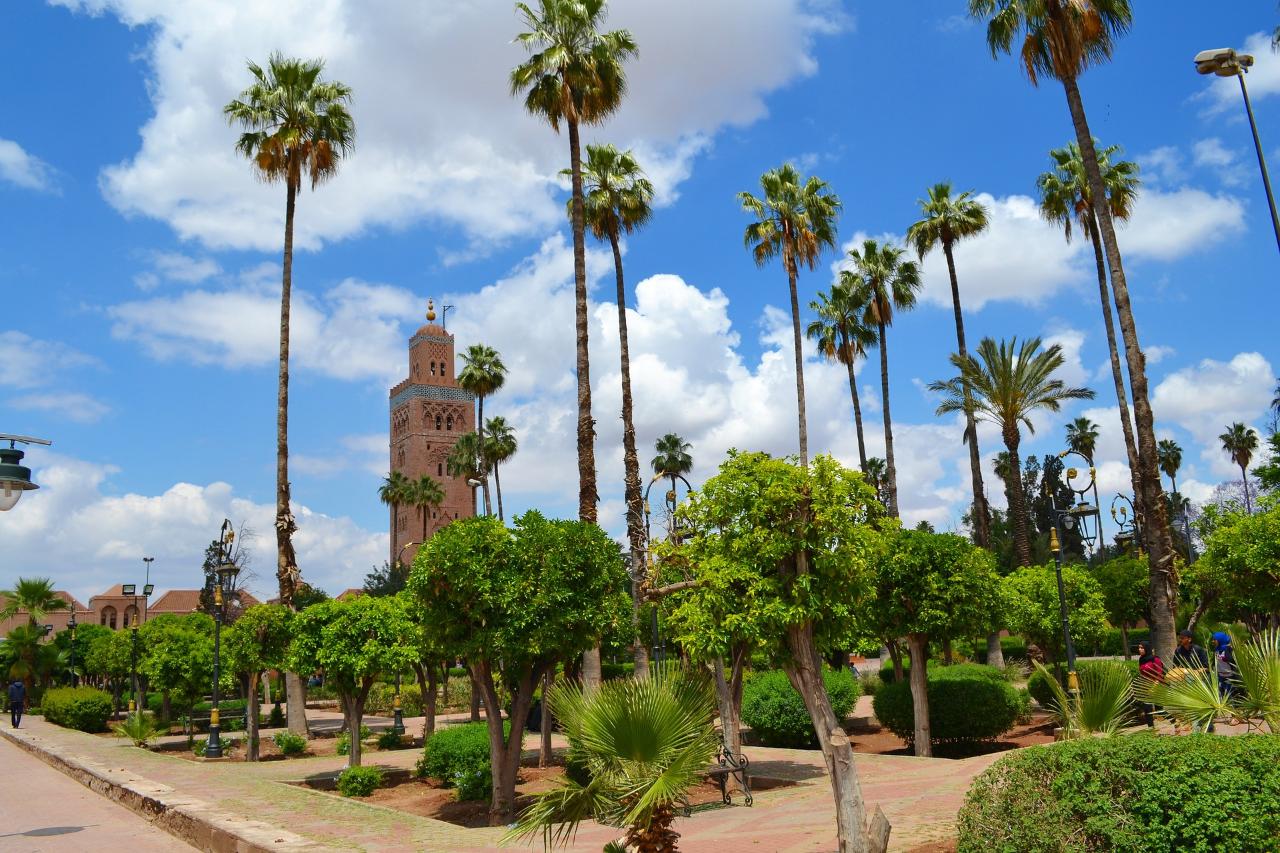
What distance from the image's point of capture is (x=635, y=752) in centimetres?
687

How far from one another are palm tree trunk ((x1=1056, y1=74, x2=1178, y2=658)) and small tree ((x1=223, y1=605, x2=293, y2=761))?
2050 cm

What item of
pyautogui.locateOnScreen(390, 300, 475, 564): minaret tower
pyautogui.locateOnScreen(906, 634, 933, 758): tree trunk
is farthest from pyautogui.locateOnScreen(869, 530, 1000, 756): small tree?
pyautogui.locateOnScreen(390, 300, 475, 564): minaret tower

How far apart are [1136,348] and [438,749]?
1598 cm

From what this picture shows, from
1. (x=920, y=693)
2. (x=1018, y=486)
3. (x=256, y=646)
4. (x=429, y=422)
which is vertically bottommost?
(x=920, y=693)

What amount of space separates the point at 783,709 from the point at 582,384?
9189mm

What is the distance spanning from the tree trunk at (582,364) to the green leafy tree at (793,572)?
10.7m

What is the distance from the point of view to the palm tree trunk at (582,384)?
20.4 m

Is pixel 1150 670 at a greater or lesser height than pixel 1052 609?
lesser

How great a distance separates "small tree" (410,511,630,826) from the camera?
13.6m

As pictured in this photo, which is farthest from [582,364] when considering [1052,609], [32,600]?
[32,600]

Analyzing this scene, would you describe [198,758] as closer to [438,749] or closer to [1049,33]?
[438,749]

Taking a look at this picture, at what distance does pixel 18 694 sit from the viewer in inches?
1310

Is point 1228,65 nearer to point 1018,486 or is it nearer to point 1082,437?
point 1018,486

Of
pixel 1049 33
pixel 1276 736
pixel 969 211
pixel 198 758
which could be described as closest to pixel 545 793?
pixel 1276 736
